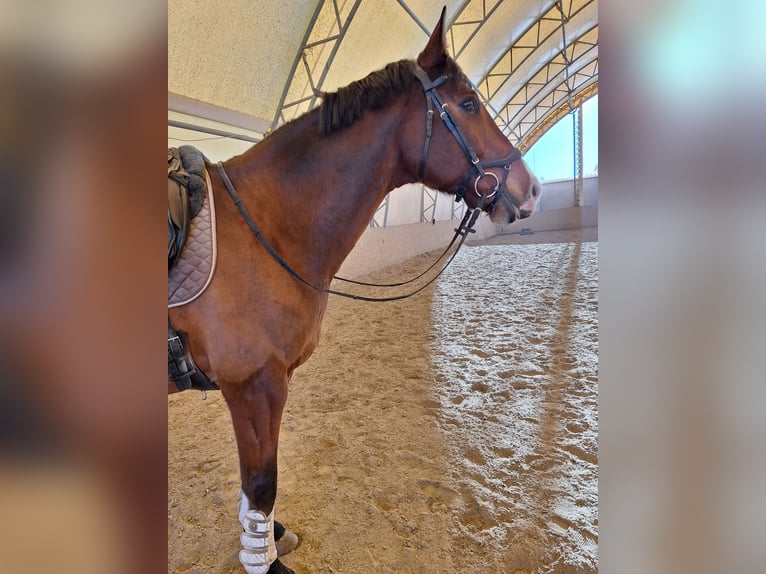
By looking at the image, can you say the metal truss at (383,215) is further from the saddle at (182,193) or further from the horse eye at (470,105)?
the saddle at (182,193)

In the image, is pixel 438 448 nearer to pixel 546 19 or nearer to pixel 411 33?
pixel 411 33

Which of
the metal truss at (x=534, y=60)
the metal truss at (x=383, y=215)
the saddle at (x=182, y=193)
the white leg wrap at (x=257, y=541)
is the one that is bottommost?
the white leg wrap at (x=257, y=541)

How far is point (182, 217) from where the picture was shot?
1072 mm

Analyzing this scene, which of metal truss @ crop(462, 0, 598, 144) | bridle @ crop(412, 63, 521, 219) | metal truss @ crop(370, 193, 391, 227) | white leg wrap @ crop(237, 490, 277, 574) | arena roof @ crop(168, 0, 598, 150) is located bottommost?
white leg wrap @ crop(237, 490, 277, 574)

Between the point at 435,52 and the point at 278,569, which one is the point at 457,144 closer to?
the point at 435,52

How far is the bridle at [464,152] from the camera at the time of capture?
1.31 metres

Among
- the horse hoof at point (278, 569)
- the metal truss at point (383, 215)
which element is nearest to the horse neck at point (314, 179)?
the horse hoof at point (278, 569)

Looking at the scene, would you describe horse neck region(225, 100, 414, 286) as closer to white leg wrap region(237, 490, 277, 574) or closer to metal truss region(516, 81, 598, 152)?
white leg wrap region(237, 490, 277, 574)

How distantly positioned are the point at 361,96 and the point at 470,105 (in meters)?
0.39

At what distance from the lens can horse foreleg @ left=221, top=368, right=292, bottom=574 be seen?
116 centimetres

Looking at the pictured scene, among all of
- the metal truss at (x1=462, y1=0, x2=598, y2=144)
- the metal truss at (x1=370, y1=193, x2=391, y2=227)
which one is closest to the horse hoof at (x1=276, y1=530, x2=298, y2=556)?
the metal truss at (x1=370, y1=193, x2=391, y2=227)

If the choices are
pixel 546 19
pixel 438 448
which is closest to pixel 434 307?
pixel 438 448
